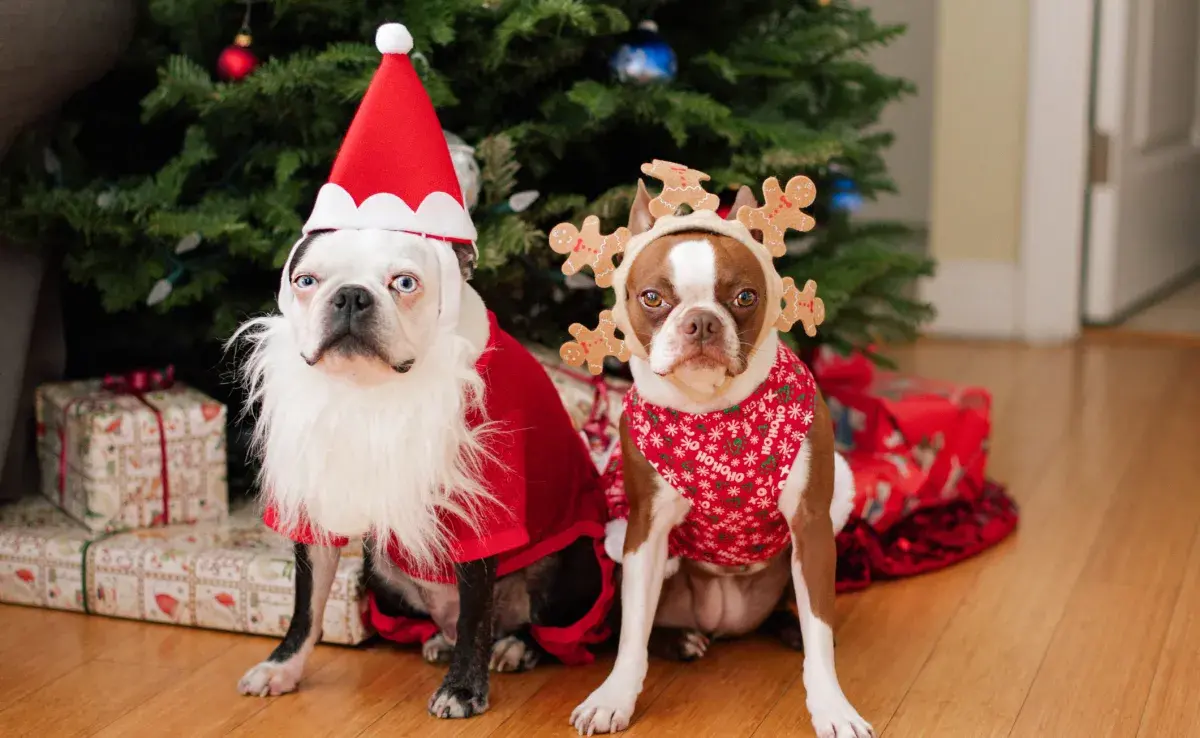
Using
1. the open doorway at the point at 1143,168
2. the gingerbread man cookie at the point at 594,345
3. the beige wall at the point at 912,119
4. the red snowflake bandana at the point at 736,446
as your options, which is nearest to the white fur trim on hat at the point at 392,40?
the gingerbread man cookie at the point at 594,345

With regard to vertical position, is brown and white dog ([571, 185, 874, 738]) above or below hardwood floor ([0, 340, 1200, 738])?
above

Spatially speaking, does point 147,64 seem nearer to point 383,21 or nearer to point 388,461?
point 383,21

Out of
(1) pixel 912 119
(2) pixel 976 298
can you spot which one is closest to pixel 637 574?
(2) pixel 976 298

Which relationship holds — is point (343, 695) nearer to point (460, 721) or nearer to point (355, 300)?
point (460, 721)

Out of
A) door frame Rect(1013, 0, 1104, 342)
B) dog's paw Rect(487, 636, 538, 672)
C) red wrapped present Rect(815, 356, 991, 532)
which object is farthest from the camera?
door frame Rect(1013, 0, 1104, 342)

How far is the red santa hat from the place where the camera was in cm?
166

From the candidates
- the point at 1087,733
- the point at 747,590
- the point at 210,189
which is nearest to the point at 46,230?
the point at 210,189

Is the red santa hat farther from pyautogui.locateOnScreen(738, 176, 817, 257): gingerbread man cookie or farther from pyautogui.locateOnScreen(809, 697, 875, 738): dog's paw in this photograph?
pyautogui.locateOnScreen(809, 697, 875, 738): dog's paw

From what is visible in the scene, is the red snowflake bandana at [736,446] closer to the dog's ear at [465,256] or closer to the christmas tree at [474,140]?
the dog's ear at [465,256]

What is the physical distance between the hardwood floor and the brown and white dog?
0.25ft

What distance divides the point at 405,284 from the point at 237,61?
0.72 metres

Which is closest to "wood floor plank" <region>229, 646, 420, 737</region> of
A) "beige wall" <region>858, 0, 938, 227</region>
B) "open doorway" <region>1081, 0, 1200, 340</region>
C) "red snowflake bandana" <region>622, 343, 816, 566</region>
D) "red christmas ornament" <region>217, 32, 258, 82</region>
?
"red snowflake bandana" <region>622, 343, 816, 566</region>

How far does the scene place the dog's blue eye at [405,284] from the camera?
1643mm

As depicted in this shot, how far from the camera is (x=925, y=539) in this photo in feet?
7.85
